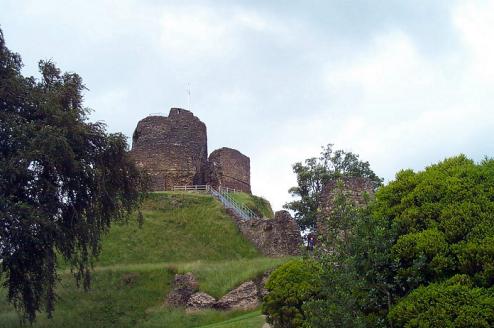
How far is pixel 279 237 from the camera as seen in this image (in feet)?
102

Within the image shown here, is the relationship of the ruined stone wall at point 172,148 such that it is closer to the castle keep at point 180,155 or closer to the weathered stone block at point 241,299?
the castle keep at point 180,155

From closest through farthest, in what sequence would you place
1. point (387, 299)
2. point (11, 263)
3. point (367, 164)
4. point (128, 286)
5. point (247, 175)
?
point (387, 299) < point (11, 263) < point (128, 286) < point (367, 164) < point (247, 175)

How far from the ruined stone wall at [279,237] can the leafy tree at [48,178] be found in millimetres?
10439

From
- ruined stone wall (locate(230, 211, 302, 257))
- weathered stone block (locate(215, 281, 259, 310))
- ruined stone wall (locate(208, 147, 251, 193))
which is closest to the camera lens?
weathered stone block (locate(215, 281, 259, 310))

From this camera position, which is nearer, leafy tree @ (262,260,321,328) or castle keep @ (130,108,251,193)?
leafy tree @ (262,260,321,328)

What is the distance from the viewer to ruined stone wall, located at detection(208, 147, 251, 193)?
48531 mm

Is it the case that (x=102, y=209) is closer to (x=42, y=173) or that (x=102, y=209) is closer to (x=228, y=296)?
(x=42, y=173)

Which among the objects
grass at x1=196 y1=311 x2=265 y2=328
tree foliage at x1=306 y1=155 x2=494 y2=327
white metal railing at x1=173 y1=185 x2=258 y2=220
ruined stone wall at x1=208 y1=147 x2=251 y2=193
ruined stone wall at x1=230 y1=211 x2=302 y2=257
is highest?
ruined stone wall at x1=208 y1=147 x2=251 y2=193

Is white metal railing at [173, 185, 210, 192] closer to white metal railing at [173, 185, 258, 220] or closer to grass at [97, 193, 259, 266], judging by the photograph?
white metal railing at [173, 185, 258, 220]

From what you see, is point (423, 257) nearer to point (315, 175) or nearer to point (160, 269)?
point (160, 269)

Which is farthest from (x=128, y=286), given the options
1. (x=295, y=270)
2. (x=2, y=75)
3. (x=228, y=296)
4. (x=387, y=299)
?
(x=387, y=299)

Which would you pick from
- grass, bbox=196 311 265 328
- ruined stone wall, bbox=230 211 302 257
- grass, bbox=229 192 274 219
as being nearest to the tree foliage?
grass, bbox=196 311 265 328

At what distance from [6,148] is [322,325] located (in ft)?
37.9

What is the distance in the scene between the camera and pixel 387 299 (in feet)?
36.7
